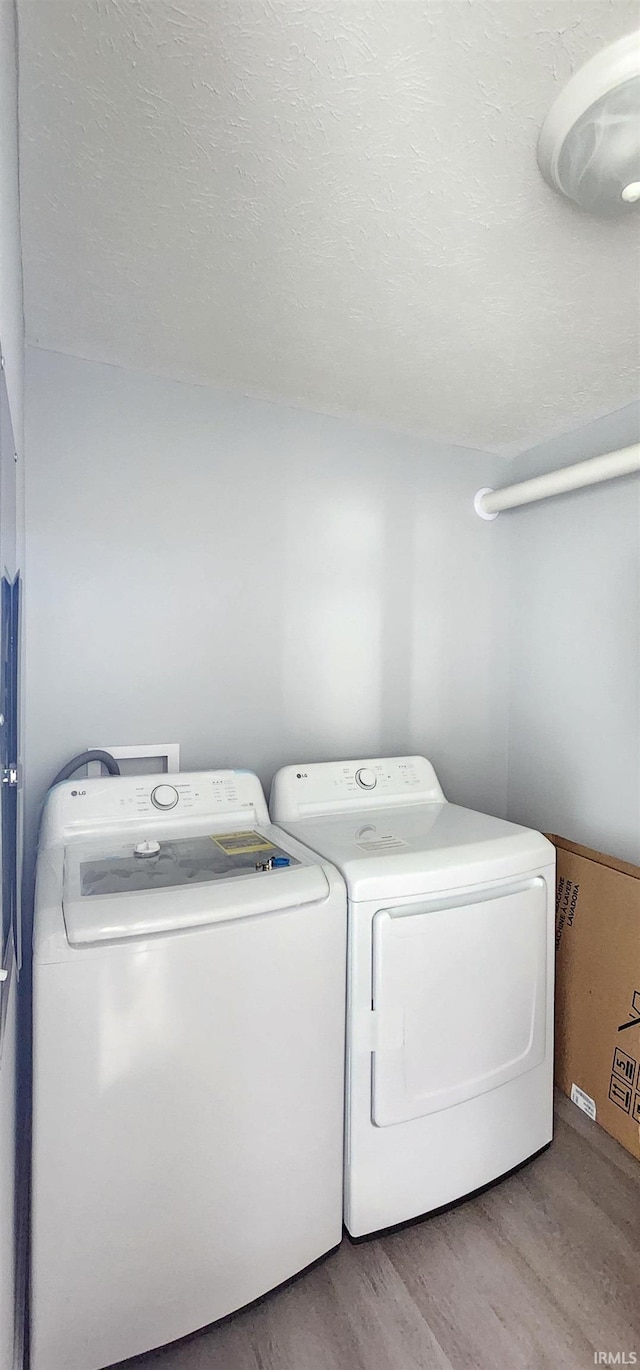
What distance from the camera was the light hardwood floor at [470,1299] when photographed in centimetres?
121

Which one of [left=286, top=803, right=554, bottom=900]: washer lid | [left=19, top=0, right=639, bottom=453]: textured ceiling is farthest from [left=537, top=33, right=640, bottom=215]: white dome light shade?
[left=286, top=803, right=554, bottom=900]: washer lid

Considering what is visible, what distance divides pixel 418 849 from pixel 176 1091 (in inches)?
28.2

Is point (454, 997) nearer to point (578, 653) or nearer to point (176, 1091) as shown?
point (176, 1091)

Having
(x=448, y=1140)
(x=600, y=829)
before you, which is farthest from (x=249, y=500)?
(x=448, y=1140)

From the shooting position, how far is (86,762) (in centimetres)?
174

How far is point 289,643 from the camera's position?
211 centimetres

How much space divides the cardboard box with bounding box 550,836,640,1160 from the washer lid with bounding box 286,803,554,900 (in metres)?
0.30

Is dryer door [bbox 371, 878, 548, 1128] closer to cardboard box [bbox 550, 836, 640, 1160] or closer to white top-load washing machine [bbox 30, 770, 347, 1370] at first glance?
white top-load washing machine [bbox 30, 770, 347, 1370]

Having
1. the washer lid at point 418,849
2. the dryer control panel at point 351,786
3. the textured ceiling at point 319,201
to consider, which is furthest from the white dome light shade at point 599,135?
the dryer control panel at point 351,786

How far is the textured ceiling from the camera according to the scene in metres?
0.87

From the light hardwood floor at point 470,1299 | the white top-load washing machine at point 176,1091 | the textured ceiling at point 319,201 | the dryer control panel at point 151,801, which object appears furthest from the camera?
the dryer control panel at point 151,801

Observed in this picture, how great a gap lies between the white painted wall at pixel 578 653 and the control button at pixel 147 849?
4.86 ft

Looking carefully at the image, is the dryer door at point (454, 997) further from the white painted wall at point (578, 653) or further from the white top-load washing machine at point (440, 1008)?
the white painted wall at point (578, 653)

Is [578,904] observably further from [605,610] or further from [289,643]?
[289,643]
